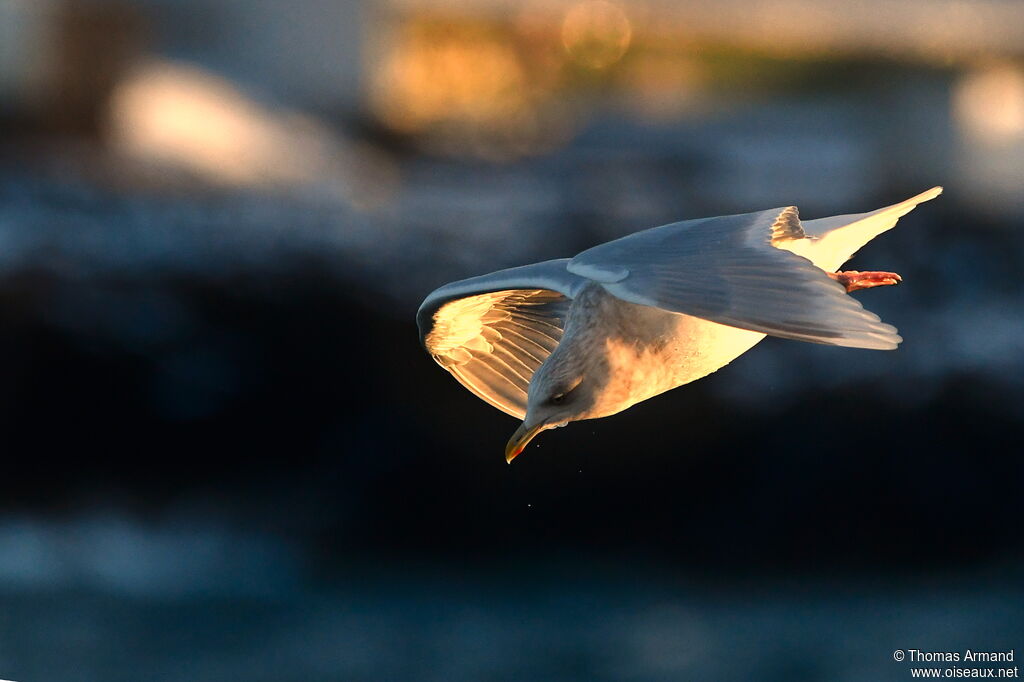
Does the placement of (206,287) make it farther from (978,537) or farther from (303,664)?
(978,537)

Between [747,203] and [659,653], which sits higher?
[747,203]

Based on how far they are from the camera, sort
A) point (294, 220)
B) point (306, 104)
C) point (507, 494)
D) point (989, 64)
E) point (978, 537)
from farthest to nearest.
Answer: point (306, 104)
point (989, 64)
point (294, 220)
point (978, 537)
point (507, 494)

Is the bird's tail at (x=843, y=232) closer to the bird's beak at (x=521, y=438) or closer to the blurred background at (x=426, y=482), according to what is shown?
the bird's beak at (x=521, y=438)

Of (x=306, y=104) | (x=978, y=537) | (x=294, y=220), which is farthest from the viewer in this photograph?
(x=306, y=104)

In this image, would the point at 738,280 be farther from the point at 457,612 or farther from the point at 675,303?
the point at 457,612

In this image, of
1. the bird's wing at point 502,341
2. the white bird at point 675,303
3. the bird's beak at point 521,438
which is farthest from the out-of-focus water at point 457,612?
the bird's beak at point 521,438

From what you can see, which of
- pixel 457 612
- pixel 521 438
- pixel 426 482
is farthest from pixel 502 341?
pixel 457 612

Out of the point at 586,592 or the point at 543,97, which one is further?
the point at 543,97

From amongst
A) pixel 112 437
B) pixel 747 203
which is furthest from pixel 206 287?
pixel 747 203
